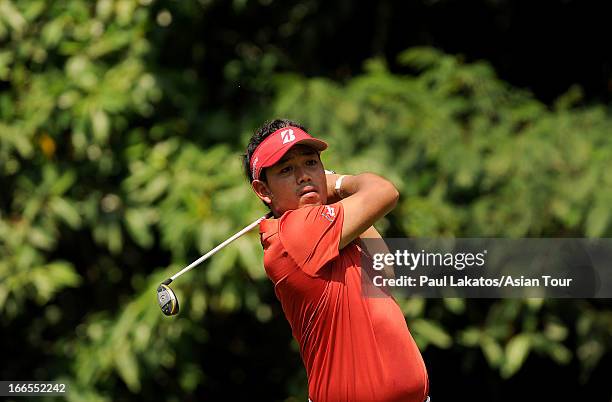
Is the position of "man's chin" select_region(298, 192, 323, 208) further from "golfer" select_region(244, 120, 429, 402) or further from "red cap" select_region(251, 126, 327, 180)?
"red cap" select_region(251, 126, 327, 180)

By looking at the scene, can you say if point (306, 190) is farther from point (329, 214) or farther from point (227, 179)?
point (227, 179)

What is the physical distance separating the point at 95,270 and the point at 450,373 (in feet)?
6.63

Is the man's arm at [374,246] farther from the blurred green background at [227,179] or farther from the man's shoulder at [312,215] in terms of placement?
the blurred green background at [227,179]

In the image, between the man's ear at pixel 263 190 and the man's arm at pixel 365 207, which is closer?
the man's arm at pixel 365 207

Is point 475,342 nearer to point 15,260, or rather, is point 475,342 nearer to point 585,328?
point 585,328

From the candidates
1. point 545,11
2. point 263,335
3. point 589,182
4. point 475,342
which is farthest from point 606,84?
point 263,335

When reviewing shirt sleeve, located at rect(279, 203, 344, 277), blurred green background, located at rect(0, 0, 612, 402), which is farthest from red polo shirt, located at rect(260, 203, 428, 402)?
blurred green background, located at rect(0, 0, 612, 402)

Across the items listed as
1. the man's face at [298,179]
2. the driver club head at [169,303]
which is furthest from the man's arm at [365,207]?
the driver club head at [169,303]

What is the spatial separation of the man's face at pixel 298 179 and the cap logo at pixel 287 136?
3 cm

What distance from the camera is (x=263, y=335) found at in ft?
19.7

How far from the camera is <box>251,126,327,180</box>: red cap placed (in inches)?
110

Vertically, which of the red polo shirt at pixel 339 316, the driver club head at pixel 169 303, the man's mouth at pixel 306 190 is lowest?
the red polo shirt at pixel 339 316

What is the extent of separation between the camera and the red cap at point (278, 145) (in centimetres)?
280

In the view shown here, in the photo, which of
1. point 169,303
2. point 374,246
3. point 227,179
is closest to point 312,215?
point 374,246
